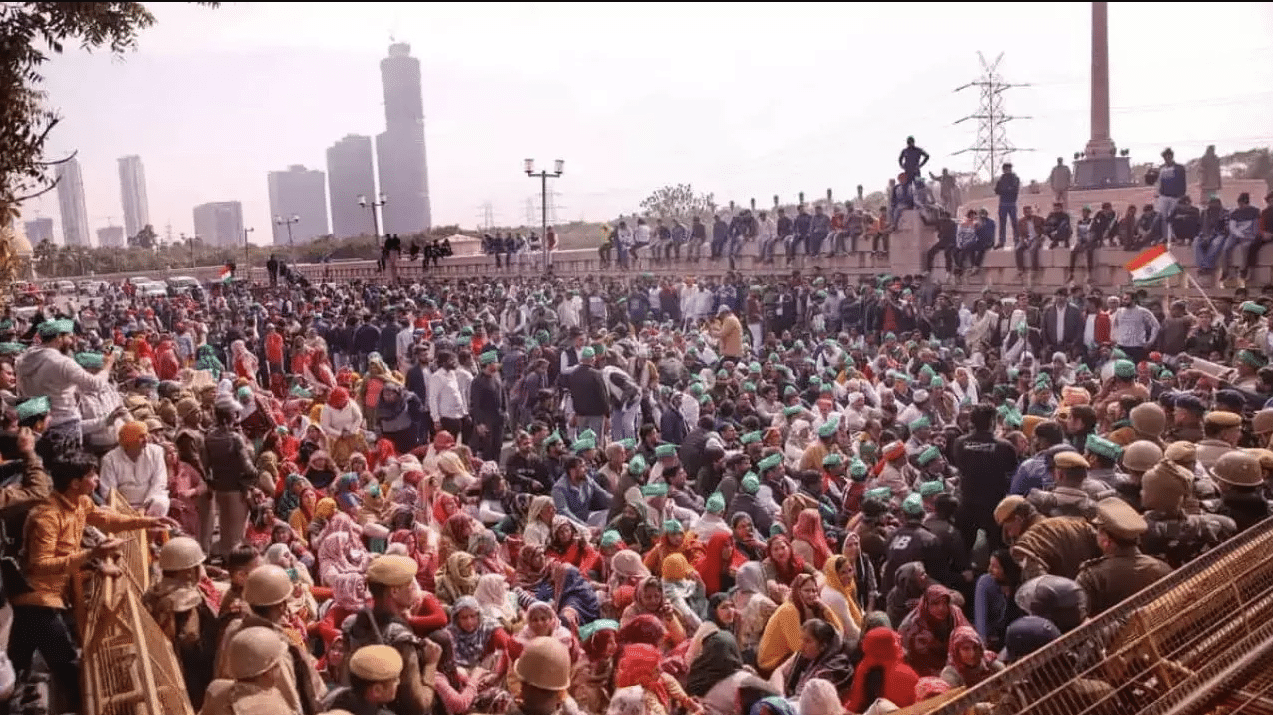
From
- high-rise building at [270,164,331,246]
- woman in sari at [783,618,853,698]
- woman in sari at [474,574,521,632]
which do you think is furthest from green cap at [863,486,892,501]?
high-rise building at [270,164,331,246]

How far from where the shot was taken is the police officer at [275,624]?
444 cm

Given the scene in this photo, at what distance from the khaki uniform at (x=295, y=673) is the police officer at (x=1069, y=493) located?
14.1ft

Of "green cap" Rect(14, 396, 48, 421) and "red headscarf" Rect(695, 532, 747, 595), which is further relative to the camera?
"red headscarf" Rect(695, 532, 747, 595)

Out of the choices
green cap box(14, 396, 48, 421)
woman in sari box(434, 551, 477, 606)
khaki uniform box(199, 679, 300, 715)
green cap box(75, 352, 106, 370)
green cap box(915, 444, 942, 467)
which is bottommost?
woman in sari box(434, 551, 477, 606)

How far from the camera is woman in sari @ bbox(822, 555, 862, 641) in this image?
5703 mm

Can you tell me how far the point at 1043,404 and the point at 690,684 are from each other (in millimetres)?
6376

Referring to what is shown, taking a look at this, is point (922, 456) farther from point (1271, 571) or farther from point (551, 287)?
point (551, 287)

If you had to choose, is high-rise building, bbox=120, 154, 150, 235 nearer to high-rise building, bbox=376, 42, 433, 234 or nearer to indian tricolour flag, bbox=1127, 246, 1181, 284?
high-rise building, bbox=376, 42, 433, 234

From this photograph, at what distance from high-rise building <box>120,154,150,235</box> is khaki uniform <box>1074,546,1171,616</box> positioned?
18038 millimetres

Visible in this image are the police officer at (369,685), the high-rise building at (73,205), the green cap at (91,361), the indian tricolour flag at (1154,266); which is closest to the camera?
the police officer at (369,685)

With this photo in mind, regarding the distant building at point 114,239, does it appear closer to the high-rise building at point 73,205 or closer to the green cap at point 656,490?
the high-rise building at point 73,205

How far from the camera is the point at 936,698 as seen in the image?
430cm

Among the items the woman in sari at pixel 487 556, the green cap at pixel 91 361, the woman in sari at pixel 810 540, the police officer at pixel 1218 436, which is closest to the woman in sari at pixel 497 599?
the woman in sari at pixel 487 556

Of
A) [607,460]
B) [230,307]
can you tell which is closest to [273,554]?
[607,460]
